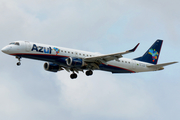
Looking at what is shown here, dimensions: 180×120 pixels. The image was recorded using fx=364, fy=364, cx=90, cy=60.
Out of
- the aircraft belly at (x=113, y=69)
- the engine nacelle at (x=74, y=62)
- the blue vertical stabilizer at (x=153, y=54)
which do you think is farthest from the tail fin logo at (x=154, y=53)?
the engine nacelle at (x=74, y=62)

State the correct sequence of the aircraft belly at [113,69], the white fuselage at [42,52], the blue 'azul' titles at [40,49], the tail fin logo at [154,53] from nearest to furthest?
the white fuselage at [42,52] < the blue 'azul' titles at [40,49] < the aircraft belly at [113,69] < the tail fin logo at [154,53]

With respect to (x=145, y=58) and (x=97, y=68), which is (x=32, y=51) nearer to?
(x=97, y=68)

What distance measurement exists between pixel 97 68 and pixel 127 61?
650 cm

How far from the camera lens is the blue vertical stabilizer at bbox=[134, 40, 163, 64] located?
68.8m

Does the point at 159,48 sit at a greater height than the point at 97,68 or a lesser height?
greater

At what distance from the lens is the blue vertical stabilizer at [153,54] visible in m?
68.8

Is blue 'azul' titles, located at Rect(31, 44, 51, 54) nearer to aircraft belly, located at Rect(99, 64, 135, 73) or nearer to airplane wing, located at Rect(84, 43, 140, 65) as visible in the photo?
airplane wing, located at Rect(84, 43, 140, 65)

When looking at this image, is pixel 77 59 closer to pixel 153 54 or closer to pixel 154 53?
pixel 153 54

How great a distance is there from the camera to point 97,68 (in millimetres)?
61906

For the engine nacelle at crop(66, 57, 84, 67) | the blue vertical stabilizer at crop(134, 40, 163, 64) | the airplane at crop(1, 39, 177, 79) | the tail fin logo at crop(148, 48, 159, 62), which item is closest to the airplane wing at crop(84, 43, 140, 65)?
the airplane at crop(1, 39, 177, 79)

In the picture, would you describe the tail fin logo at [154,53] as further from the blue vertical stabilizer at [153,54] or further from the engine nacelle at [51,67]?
the engine nacelle at [51,67]

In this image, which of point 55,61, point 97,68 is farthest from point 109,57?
point 55,61

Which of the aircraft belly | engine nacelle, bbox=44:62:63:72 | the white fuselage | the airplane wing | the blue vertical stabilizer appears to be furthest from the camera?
the blue vertical stabilizer

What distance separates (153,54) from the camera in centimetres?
7025
